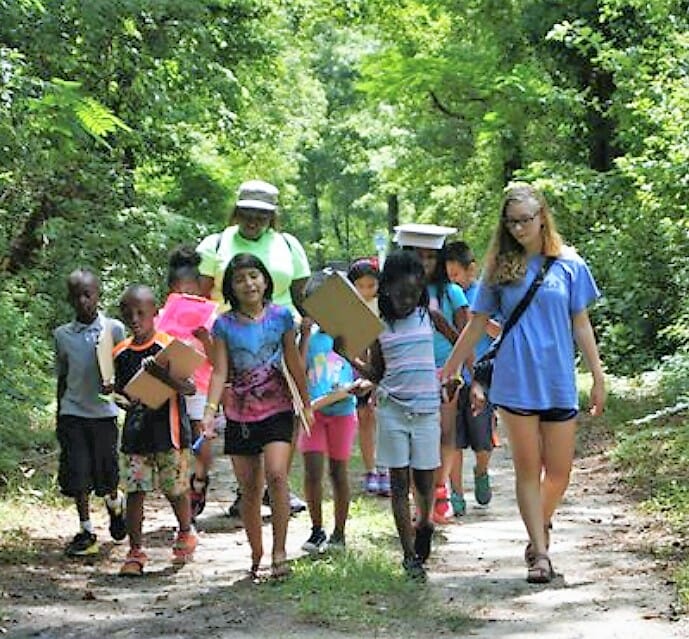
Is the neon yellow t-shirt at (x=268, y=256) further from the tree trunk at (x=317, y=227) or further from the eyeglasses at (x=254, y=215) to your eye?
the tree trunk at (x=317, y=227)

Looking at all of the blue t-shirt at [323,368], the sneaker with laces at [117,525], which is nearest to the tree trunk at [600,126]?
the blue t-shirt at [323,368]

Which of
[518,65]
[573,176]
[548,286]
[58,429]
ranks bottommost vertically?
[58,429]

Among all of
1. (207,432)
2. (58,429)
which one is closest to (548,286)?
(207,432)

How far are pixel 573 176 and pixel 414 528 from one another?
1008 centimetres

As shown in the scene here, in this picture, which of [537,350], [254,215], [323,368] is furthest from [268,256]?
[537,350]

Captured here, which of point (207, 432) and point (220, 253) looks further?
point (220, 253)

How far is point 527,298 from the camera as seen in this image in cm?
638

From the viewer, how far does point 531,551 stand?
6469 millimetres

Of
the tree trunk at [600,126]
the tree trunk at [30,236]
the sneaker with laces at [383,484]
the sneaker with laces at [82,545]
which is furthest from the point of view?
the tree trunk at [600,126]

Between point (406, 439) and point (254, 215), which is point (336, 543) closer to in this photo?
point (406, 439)

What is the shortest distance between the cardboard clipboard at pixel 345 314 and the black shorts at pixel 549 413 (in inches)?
33.6

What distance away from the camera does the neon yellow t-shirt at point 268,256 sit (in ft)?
25.8

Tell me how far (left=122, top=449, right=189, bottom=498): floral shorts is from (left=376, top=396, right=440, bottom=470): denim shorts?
1327 mm

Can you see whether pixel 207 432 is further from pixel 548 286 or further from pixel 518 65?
pixel 518 65
